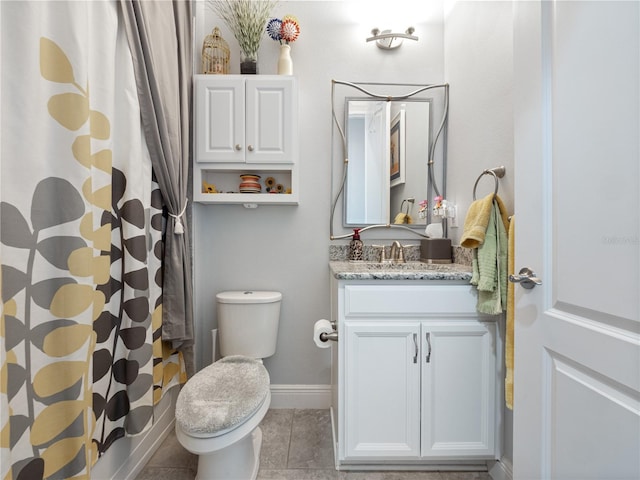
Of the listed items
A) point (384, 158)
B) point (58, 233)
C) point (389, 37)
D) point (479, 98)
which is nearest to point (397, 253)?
point (384, 158)

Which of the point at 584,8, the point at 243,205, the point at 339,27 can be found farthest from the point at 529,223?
the point at 339,27

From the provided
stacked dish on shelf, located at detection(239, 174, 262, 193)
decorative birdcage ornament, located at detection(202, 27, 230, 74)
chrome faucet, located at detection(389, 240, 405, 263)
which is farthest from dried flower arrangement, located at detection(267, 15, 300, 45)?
chrome faucet, located at detection(389, 240, 405, 263)

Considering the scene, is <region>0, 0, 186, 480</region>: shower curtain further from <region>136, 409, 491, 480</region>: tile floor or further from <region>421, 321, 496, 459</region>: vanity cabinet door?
<region>421, 321, 496, 459</region>: vanity cabinet door

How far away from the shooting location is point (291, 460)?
143cm

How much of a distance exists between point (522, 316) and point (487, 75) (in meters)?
1.16

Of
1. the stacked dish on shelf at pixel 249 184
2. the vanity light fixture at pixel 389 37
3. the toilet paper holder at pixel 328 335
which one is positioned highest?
the vanity light fixture at pixel 389 37

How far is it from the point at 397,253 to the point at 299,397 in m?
1.12

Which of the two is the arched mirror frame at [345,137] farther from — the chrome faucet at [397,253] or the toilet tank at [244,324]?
the toilet tank at [244,324]

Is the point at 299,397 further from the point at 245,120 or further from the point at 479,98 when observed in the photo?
the point at 479,98

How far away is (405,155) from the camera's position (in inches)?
74.7

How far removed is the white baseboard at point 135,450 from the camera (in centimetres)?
115

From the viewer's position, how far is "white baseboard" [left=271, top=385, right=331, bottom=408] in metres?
1.91

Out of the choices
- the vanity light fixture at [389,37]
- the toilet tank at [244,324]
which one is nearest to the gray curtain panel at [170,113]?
the toilet tank at [244,324]

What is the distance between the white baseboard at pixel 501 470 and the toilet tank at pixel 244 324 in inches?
48.6
